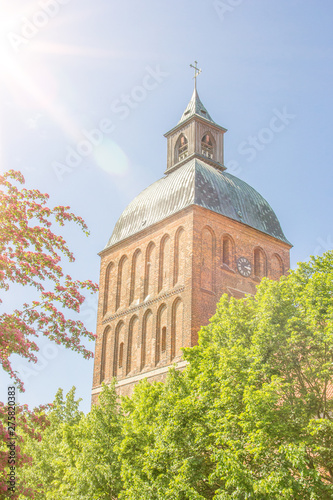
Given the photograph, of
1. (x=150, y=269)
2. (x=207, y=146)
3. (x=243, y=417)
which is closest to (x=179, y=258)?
(x=150, y=269)

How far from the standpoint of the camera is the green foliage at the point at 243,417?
17406 millimetres

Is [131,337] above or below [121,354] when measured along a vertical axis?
above

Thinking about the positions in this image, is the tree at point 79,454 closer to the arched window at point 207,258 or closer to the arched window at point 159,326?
the arched window at point 159,326

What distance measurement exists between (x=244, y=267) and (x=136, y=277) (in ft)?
21.7

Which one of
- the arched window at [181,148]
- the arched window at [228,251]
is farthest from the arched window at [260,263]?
the arched window at [181,148]

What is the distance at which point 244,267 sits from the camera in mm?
37562

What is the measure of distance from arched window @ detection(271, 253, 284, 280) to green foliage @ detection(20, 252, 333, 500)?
1648cm

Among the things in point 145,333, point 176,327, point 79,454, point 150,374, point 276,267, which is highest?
point 276,267

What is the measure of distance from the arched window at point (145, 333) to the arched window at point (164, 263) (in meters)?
1.68

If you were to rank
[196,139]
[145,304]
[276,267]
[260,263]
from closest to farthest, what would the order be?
[145,304] < [260,263] < [276,267] < [196,139]

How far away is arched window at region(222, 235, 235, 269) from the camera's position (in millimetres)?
37062

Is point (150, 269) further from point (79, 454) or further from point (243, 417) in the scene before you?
point (243, 417)

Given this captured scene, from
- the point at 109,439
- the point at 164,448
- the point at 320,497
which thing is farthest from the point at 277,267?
the point at 320,497

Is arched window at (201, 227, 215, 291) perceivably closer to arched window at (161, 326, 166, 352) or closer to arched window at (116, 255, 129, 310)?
arched window at (161, 326, 166, 352)
